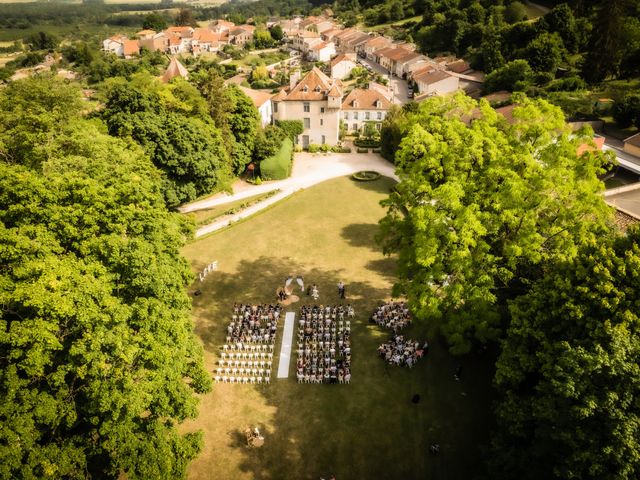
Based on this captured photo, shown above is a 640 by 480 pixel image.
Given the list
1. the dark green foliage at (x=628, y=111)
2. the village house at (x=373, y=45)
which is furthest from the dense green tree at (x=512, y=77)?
the village house at (x=373, y=45)

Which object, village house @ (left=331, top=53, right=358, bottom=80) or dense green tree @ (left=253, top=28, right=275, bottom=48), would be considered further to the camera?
dense green tree @ (left=253, top=28, right=275, bottom=48)

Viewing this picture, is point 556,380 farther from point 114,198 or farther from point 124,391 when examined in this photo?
point 114,198

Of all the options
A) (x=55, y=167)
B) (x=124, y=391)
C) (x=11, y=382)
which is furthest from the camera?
(x=55, y=167)

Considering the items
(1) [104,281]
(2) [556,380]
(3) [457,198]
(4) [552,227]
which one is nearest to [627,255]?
(4) [552,227]

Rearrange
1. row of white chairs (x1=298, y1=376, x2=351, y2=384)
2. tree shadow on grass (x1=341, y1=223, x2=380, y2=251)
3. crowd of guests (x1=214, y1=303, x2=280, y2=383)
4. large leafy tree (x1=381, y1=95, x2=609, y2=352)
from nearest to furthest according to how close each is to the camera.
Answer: large leafy tree (x1=381, y1=95, x2=609, y2=352), row of white chairs (x1=298, y1=376, x2=351, y2=384), crowd of guests (x1=214, y1=303, x2=280, y2=383), tree shadow on grass (x1=341, y1=223, x2=380, y2=251)

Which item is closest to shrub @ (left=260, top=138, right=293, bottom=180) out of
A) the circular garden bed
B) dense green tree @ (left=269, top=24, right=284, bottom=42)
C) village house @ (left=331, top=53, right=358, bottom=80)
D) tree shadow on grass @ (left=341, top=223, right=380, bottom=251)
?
the circular garden bed

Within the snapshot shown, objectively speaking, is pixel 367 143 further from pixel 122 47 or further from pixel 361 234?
pixel 122 47

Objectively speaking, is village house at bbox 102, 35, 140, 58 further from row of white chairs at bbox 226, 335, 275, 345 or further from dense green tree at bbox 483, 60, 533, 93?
row of white chairs at bbox 226, 335, 275, 345

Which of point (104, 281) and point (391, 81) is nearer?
point (104, 281)
